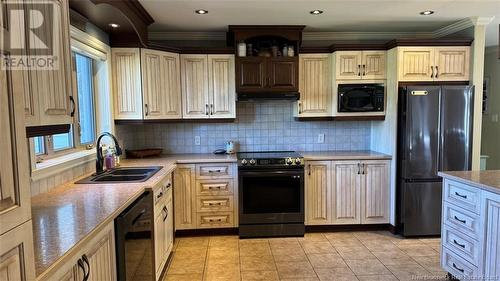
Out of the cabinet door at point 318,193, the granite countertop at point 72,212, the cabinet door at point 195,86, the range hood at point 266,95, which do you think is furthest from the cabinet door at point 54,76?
the cabinet door at point 318,193

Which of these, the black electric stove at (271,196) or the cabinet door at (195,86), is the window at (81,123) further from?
the black electric stove at (271,196)

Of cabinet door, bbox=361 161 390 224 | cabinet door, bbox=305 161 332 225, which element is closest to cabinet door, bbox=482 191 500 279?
cabinet door, bbox=361 161 390 224

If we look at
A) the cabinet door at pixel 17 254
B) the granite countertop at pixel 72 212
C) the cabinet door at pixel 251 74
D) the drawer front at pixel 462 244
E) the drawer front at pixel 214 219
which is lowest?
the drawer front at pixel 214 219

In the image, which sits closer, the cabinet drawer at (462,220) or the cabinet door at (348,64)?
the cabinet drawer at (462,220)

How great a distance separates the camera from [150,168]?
10.3 feet

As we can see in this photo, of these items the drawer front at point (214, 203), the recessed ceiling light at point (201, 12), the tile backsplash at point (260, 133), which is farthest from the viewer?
the tile backsplash at point (260, 133)

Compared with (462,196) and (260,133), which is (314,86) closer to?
(260,133)

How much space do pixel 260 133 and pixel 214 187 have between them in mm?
990

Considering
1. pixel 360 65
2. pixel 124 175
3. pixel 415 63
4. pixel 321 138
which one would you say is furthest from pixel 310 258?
pixel 415 63

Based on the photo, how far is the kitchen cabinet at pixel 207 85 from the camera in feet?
12.5

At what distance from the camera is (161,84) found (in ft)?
12.0

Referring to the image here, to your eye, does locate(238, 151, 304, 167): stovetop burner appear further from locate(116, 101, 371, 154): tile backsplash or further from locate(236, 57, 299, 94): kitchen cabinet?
locate(236, 57, 299, 94): kitchen cabinet

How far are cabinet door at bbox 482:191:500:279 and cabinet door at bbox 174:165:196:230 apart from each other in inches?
106

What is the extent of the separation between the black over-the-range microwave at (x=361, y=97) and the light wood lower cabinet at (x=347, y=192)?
0.63m
